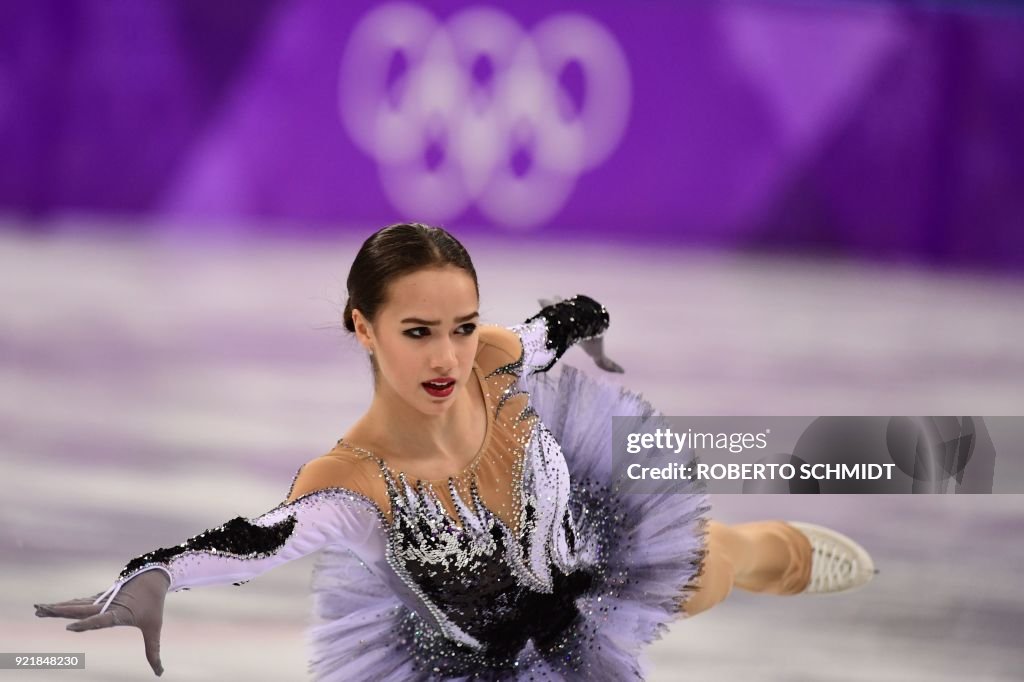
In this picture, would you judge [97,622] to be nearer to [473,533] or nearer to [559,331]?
[473,533]

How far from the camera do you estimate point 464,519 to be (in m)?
2.32

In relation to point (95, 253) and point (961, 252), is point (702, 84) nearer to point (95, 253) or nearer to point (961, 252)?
point (961, 252)

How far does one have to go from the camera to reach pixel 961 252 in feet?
16.9

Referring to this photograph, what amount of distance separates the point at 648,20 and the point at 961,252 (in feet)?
5.03

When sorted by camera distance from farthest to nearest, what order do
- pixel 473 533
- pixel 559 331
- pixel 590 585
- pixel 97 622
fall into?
pixel 559 331
pixel 590 585
pixel 473 533
pixel 97 622

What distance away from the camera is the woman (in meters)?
2.25

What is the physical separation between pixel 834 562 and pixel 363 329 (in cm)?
156

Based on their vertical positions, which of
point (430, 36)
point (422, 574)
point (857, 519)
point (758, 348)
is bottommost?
point (422, 574)

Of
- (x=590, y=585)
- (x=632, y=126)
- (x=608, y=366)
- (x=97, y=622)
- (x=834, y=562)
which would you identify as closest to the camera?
(x=97, y=622)

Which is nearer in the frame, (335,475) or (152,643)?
(152,643)

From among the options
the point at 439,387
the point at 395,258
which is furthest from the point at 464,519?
the point at 395,258

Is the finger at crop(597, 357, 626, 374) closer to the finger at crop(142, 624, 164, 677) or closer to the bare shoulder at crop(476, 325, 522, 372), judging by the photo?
the bare shoulder at crop(476, 325, 522, 372)

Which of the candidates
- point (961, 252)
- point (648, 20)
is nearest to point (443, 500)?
point (648, 20)

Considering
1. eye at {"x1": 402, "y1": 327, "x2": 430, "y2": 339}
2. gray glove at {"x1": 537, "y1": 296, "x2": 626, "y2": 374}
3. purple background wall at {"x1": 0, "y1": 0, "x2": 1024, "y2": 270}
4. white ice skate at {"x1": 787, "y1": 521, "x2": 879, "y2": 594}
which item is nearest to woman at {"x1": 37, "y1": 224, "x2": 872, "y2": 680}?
eye at {"x1": 402, "y1": 327, "x2": 430, "y2": 339}
